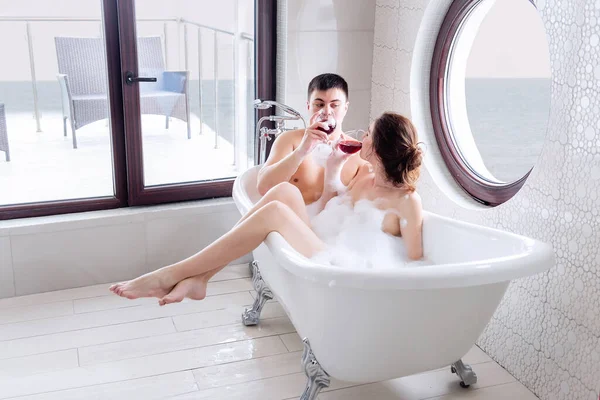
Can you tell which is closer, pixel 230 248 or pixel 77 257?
pixel 230 248

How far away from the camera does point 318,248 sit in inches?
81.6

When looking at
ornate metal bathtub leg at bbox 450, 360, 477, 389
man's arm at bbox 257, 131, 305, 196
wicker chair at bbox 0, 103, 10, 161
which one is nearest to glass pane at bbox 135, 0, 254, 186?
wicker chair at bbox 0, 103, 10, 161

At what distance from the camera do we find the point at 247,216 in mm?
2129

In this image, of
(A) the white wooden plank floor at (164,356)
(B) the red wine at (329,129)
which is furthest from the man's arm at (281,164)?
(A) the white wooden plank floor at (164,356)

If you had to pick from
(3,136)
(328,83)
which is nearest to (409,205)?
(328,83)

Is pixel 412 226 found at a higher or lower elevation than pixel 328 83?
lower

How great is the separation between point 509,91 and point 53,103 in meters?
10.7

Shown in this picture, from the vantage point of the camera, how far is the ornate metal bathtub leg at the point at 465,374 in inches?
85.5

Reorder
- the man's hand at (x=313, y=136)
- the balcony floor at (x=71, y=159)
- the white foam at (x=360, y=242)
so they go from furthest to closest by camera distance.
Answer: the balcony floor at (x=71, y=159)
the man's hand at (x=313, y=136)
the white foam at (x=360, y=242)

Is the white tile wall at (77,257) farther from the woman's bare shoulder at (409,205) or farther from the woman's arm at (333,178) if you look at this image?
the woman's bare shoulder at (409,205)

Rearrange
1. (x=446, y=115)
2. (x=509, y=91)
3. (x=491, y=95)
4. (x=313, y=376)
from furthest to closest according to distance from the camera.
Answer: (x=509, y=91) < (x=491, y=95) < (x=446, y=115) < (x=313, y=376)

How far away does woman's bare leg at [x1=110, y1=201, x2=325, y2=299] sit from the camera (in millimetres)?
1995

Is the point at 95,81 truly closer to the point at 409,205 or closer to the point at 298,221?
the point at 298,221

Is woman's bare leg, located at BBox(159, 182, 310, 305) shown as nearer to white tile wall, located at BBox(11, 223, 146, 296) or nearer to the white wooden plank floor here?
the white wooden plank floor
